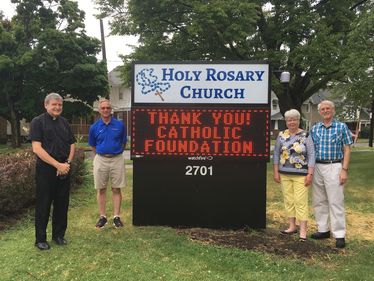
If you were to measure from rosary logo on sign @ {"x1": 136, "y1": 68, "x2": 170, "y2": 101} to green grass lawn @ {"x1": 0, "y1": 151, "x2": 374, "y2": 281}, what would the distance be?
6.61 ft

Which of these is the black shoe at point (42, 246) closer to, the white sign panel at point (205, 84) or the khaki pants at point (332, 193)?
the white sign panel at point (205, 84)

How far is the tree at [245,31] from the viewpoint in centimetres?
1738

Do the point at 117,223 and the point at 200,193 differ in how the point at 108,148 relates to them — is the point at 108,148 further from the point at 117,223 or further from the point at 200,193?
the point at 200,193

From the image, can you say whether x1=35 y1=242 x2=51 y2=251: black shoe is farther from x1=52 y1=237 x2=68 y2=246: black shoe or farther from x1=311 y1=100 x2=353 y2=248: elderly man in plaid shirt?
x1=311 y1=100 x2=353 y2=248: elderly man in plaid shirt

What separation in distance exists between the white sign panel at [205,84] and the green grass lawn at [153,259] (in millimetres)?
1966

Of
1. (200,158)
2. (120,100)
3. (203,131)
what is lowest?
(200,158)

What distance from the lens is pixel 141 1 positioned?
18.0 m

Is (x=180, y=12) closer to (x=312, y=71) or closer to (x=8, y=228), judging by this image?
(x=312, y=71)

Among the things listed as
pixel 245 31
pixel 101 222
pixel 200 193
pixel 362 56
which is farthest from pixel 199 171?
pixel 245 31

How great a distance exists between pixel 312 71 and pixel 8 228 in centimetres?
1480

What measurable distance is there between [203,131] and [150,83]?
105 centimetres

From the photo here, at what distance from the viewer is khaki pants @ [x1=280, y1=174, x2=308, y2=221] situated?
611 centimetres

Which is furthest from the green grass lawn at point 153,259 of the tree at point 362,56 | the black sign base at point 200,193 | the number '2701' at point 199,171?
the tree at point 362,56

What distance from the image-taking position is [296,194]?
20.2 feet
